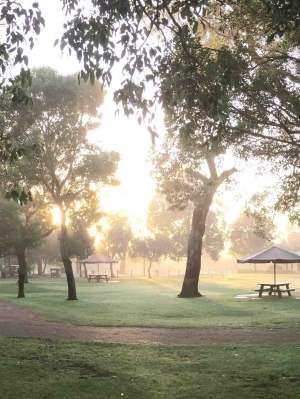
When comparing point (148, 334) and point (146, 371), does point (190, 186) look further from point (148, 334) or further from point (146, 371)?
point (146, 371)

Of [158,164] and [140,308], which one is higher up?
[158,164]

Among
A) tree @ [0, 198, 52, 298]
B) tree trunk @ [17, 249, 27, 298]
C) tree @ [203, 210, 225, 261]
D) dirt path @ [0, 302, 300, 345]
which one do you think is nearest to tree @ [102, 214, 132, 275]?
tree @ [203, 210, 225, 261]

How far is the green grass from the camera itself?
782 centimetres

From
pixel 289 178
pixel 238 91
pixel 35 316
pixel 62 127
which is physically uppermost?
pixel 62 127

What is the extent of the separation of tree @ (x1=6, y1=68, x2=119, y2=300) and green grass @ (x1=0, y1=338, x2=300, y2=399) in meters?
18.8

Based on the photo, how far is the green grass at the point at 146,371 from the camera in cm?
782

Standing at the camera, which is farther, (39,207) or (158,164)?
(39,207)

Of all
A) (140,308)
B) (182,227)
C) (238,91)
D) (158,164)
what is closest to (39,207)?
(158,164)

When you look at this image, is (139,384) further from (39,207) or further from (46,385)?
(39,207)

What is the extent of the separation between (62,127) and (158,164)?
23.6 ft

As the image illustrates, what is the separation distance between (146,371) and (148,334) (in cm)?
602

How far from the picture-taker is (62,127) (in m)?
31.6

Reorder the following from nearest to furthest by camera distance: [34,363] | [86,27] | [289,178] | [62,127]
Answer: [86,27] < [34,363] < [289,178] < [62,127]

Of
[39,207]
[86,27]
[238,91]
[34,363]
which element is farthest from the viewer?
[39,207]
